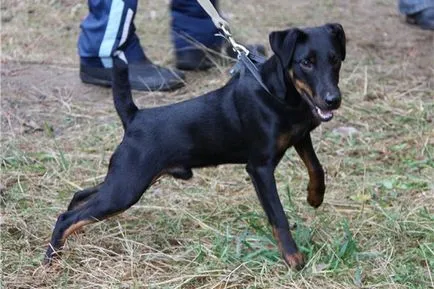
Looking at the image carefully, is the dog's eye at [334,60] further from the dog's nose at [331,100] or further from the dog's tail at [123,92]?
the dog's tail at [123,92]

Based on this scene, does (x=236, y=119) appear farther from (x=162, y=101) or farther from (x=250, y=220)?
(x=162, y=101)

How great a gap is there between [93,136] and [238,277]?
75.0 inches

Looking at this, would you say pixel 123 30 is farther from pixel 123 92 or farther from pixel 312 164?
pixel 312 164

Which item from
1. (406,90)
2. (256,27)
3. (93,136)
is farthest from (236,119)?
(256,27)

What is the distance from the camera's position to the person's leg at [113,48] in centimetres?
543

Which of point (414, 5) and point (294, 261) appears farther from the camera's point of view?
point (414, 5)

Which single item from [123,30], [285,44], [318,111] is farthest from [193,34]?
[318,111]

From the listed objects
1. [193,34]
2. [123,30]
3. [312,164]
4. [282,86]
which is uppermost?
[282,86]

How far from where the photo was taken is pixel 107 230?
387cm

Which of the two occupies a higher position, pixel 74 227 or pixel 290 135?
pixel 290 135

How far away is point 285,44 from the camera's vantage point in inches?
128

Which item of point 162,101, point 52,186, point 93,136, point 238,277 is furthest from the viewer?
point 162,101

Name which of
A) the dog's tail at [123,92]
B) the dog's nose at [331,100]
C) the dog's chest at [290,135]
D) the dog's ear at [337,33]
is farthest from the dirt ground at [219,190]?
the dog's ear at [337,33]

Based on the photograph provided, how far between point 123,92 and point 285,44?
71cm
